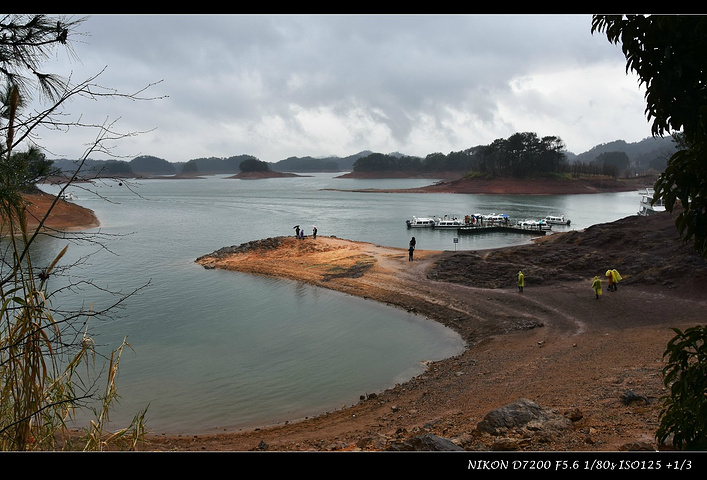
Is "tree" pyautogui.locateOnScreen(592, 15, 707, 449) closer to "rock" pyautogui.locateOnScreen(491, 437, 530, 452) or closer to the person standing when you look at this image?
"rock" pyautogui.locateOnScreen(491, 437, 530, 452)

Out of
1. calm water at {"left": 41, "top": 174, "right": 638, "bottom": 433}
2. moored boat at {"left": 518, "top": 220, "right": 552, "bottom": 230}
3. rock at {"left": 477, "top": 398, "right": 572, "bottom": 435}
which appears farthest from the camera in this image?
moored boat at {"left": 518, "top": 220, "right": 552, "bottom": 230}

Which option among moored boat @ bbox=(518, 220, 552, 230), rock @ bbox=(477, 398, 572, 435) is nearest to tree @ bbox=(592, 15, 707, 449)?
rock @ bbox=(477, 398, 572, 435)

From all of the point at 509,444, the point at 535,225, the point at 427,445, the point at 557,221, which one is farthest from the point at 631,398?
the point at 557,221

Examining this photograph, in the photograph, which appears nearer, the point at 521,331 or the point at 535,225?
the point at 521,331

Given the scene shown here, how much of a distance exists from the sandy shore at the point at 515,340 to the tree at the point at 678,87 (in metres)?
3.50

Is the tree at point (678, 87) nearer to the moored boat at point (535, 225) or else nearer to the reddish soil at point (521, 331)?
the reddish soil at point (521, 331)

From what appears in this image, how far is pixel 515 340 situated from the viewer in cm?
1481

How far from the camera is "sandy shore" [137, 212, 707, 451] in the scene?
330 inches

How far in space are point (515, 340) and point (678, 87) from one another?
39.4 feet

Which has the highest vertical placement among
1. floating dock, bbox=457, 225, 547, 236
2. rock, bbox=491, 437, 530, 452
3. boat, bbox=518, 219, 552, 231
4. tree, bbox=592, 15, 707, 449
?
tree, bbox=592, 15, 707, 449

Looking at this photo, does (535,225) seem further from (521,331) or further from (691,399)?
(691,399)

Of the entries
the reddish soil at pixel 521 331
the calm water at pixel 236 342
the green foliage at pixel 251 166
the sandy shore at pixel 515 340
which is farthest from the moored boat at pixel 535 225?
the green foliage at pixel 251 166

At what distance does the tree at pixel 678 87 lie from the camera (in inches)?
147

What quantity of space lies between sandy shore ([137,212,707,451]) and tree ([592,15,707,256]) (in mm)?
3501
